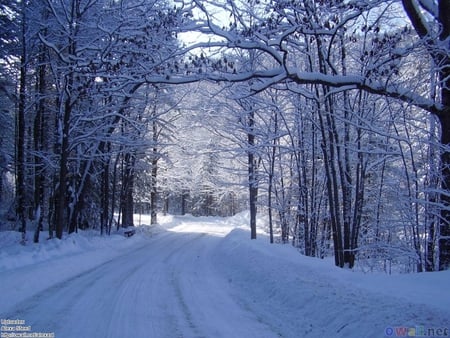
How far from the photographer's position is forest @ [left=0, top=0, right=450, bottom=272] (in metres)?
6.60

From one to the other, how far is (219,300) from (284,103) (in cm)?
1072

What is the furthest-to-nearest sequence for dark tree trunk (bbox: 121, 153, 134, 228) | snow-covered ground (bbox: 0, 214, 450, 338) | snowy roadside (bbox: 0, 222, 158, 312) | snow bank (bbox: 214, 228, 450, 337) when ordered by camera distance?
dark tree trunk (bbox: 121, 153, 134, 228) < snowy roadside (bbox: 0, 222, 158, 312) < snow-covered ground (bbox: 0, 214, 450, 338) < snow bank (bbox: 214, 228, 450, 337)

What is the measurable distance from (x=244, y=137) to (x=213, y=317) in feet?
47.9

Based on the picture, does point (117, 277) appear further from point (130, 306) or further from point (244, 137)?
point (244, 137)

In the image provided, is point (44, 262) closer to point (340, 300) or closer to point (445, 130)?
point (340, 300)

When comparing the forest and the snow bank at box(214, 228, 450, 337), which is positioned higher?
the forest

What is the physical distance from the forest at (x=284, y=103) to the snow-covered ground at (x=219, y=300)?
2226 mm

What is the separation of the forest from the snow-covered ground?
7.30 ft

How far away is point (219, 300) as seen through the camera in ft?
24.2

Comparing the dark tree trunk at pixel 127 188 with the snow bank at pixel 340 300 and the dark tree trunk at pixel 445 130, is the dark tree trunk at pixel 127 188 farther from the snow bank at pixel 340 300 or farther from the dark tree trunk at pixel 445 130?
the dark tree trunk at pixel 445 130

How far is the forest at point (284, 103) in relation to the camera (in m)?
6.60

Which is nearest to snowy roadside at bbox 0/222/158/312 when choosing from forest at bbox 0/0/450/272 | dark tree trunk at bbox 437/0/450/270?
forest at bbox 0/0/450/272

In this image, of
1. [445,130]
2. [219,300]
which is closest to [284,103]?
[445,130]

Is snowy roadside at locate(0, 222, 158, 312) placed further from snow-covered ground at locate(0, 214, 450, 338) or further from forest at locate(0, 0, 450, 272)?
forest at locate(0, 0, 450, 272)
